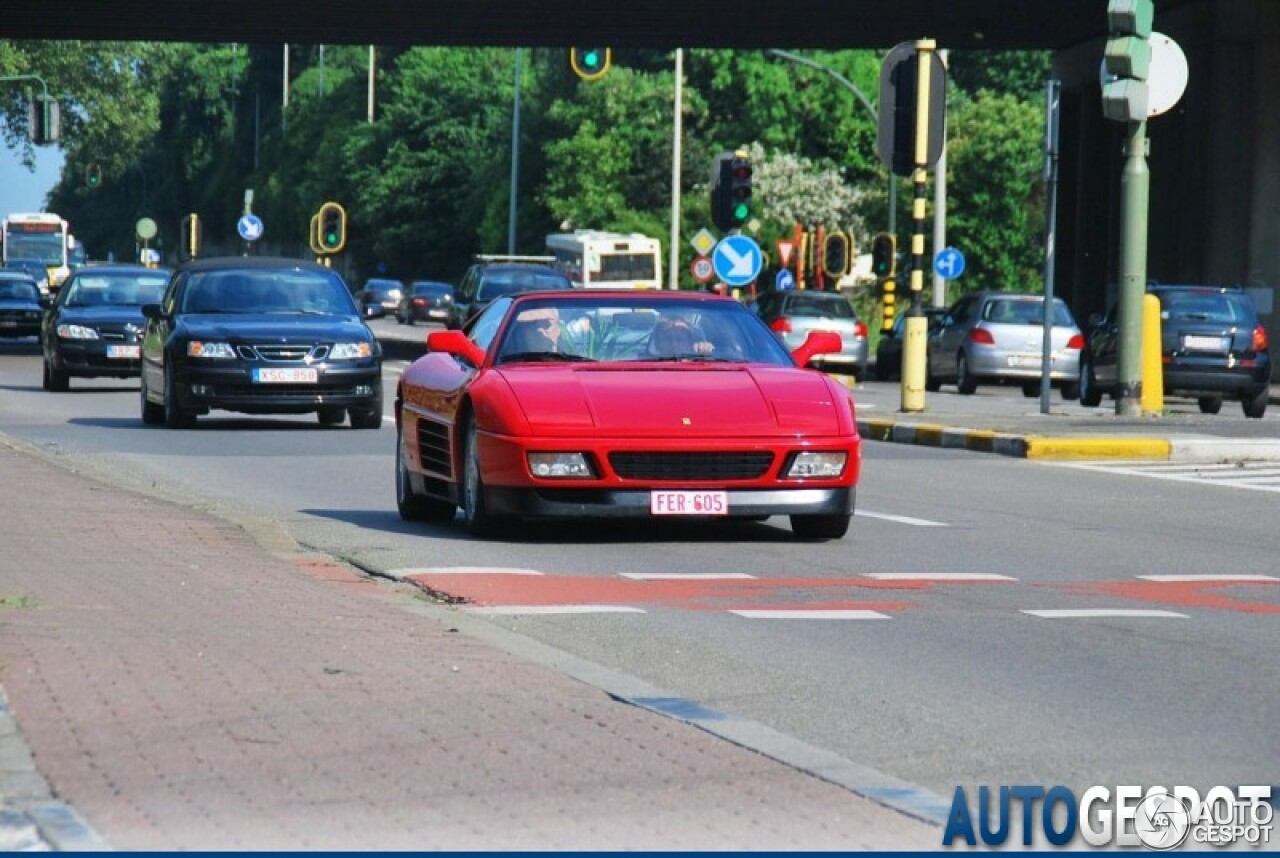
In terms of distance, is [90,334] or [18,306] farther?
[18,306]

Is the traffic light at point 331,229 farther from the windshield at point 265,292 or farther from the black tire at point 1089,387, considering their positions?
the windshield at point 265,292

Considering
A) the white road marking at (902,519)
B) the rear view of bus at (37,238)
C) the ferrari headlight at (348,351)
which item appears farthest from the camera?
the rear view of bus at (37,238)

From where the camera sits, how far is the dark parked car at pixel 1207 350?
3475cm

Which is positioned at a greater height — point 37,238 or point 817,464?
point 817,464

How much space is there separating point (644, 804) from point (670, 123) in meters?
94.4

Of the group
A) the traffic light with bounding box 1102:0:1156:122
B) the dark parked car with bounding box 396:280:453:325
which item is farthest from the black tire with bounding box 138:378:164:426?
the dark parked car with bounding box 396:280:453:325

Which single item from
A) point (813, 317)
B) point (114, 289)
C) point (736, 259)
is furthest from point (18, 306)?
point (736, 259)

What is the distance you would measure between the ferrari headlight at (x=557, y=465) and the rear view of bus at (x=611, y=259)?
71.5 metres

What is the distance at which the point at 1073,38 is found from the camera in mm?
53281

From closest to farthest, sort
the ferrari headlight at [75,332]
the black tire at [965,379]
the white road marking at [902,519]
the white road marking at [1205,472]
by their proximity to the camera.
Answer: the white road marking at [902,519] < the white road marking at [1205,472] < the ferrari headlight at [75,332] < the black tire at [965,379]

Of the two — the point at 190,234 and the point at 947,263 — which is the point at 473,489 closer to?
the point at 947,263

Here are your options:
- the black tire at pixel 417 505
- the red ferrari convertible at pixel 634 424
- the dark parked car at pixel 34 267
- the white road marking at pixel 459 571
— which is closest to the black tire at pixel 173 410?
the black tire at pixel 417 505

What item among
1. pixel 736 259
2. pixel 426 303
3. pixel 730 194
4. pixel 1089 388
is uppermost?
pixel 730 194

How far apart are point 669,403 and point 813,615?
10.2ft
